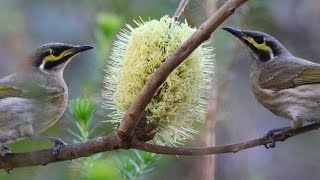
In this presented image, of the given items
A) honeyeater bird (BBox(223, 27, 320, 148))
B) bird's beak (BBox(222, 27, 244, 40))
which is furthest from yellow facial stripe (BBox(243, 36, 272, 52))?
bird's beak (BBox(222, 27, 244, 40))

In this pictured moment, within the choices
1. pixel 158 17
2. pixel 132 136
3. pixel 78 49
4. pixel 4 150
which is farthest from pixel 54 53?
pixel 132 136

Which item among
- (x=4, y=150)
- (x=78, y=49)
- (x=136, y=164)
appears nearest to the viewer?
(x=136, y=164)

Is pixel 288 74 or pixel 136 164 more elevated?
pixel 288 74

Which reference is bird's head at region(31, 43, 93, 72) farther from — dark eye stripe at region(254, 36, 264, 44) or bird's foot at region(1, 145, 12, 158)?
dark eye stripe at region(254, 36, 264, 44)

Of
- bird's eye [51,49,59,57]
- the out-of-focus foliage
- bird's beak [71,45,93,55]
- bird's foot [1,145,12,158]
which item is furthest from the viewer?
bird's eye [51,49,59,57]

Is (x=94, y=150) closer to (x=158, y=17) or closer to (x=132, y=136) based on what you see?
(x=132, y=136)

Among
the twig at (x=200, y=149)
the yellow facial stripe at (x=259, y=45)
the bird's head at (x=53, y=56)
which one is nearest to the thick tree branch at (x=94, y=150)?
the twig at (x=200, y=149)

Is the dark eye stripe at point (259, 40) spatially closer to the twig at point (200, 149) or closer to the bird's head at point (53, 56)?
the bird's head at point (53, 56)
